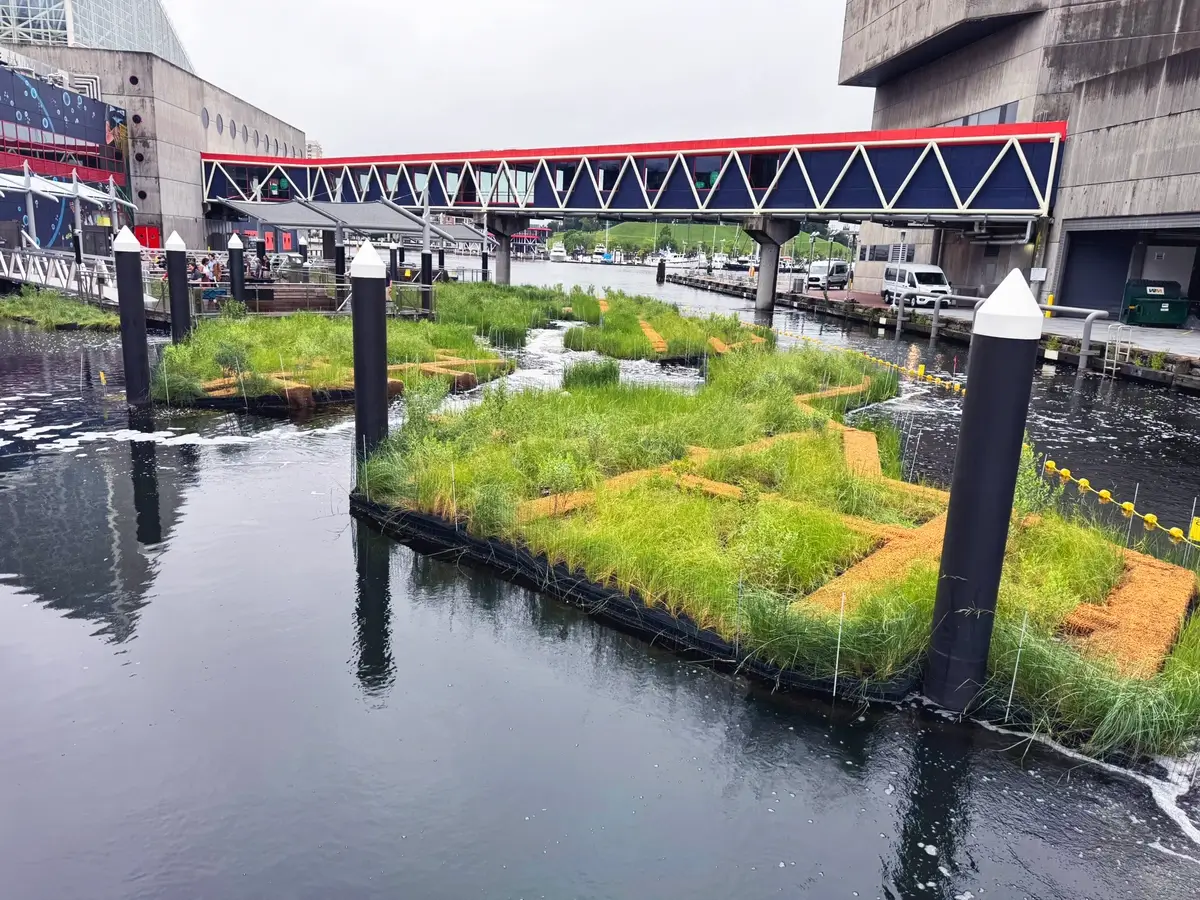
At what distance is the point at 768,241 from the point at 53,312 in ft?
88.0

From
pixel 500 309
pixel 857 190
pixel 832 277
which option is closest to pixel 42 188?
pixel 500 309

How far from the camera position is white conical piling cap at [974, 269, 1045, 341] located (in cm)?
471

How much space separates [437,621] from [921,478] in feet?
19.9

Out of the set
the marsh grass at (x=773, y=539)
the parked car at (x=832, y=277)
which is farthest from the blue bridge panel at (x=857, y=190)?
the marsh grass at (x=773, y=539)

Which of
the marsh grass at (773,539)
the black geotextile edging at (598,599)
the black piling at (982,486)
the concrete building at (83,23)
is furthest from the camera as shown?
the concrete building at (83,23)

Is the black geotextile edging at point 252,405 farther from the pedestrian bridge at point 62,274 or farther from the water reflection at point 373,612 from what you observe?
the pedestrian bridge at point 62,274

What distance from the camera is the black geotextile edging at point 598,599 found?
5820 millimetres

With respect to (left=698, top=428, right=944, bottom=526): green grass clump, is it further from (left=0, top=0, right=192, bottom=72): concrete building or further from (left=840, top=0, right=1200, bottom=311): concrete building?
(left=0, top=0, right=192, bottom=72): concrete building

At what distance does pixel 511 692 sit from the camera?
5914 millimetres

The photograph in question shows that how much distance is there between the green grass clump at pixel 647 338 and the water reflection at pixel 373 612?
500 inches

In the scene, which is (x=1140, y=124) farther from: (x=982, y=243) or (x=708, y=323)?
(x=708, y=323)

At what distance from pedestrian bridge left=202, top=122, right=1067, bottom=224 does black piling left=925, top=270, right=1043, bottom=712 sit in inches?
1144

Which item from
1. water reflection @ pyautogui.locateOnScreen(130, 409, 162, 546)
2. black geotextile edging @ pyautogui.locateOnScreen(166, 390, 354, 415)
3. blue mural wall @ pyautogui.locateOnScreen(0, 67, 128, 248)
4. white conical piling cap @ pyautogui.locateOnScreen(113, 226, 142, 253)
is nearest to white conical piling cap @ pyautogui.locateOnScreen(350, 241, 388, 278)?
water reflection @ pyautogui.locateOnScreen(130, 409, 162, 546)

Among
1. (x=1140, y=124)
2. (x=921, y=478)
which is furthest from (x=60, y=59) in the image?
(x=921, y=478)
